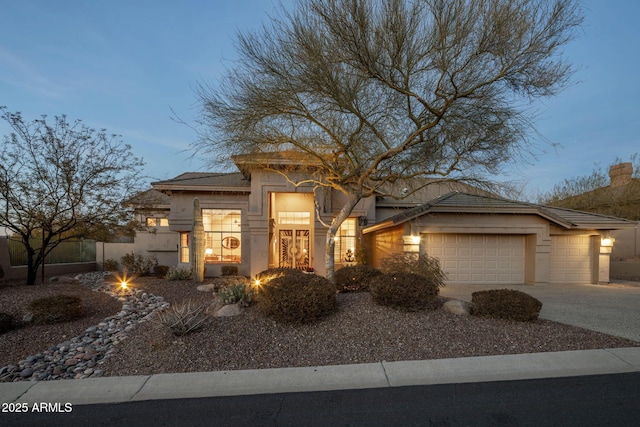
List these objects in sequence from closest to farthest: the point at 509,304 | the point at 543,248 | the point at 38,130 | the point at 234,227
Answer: the point at 509,304
the point at 38,130
the point at 543,248
the point at 234,227

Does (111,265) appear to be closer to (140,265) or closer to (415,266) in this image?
(140,265)

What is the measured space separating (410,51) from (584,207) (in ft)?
76.7

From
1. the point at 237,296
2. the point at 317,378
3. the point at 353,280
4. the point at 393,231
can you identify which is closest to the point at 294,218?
the point at 393,231

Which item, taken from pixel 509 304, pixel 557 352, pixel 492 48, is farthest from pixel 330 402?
pixel 492 48

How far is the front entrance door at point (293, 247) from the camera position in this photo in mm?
17109

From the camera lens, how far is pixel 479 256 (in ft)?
46.3

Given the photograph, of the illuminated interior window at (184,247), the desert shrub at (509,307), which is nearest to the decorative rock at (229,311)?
the desert shrub at (509,307)

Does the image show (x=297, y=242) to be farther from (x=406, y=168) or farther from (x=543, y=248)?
(x=543, y=248)

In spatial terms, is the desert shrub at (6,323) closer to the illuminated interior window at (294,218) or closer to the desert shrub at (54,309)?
the desert shrub at (54,309)

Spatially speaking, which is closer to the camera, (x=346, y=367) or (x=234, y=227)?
(x=346, y=367)

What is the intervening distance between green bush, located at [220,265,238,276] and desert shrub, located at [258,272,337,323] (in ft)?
30.5

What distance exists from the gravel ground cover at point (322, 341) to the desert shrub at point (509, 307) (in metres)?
0.16

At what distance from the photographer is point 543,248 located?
1380 cm

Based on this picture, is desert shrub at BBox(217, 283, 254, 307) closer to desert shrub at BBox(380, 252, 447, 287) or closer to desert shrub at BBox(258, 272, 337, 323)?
desert shrub at BBox(258, 272, 337, 323)
